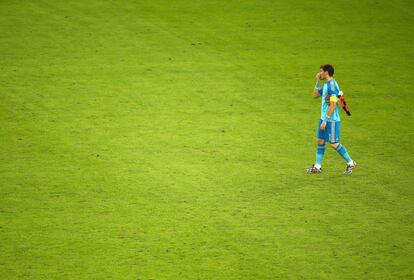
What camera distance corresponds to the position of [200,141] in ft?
37.9

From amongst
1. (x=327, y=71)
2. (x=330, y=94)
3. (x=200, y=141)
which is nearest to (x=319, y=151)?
(x=330, y=94)

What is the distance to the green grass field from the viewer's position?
26.9 feet

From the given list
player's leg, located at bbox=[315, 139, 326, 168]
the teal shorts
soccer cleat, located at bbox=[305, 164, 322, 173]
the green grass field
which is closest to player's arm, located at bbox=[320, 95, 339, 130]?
the teal shorts

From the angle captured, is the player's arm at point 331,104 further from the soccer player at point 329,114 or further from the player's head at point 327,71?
the player's head at point 327,71

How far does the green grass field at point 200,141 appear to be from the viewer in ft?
26.9

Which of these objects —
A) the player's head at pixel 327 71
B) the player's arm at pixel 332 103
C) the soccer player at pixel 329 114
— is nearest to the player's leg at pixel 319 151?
the soccer player at pixel 329 114

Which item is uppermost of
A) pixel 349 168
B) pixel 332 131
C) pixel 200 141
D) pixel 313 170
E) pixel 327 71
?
pixel 327 71

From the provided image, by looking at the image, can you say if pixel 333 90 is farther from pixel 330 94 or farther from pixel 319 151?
pixel 319 151

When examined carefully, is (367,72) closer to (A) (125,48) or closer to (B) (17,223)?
(A) (125,48)

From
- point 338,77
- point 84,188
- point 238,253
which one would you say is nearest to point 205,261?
point 238,253

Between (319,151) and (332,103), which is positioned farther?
(319,151)

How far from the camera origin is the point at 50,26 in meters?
16.1

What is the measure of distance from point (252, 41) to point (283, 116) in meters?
3.80

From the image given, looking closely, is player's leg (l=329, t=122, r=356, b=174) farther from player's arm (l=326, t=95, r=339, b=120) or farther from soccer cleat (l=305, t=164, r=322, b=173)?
A: soccer cleat (l=305, t=164, r=322, b=173)
